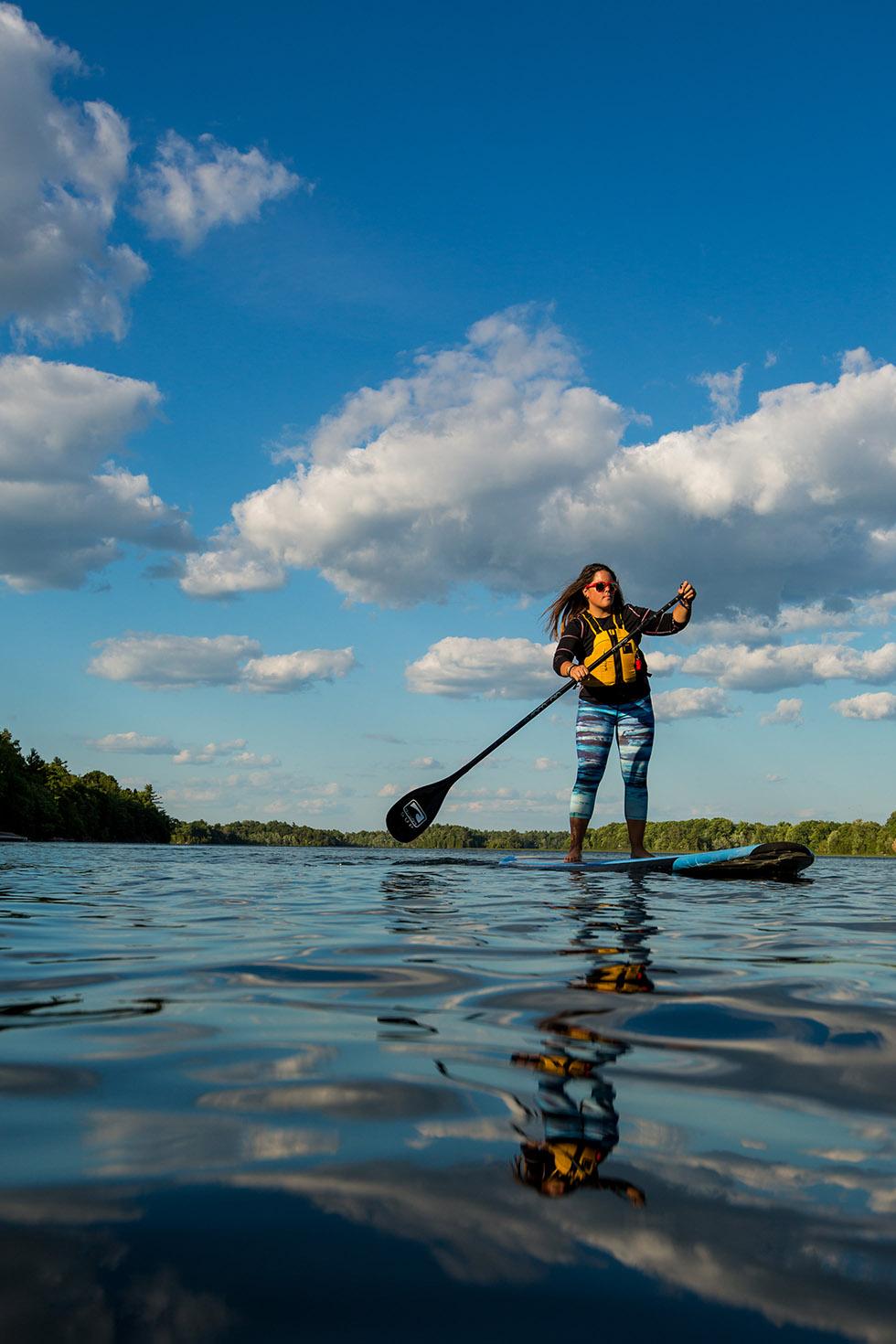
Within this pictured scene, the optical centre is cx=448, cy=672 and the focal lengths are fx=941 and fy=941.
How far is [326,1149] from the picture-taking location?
5.03 feet

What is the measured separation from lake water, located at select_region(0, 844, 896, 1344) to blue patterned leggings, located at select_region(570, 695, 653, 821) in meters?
6.19

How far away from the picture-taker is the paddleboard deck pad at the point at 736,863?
9.18 m

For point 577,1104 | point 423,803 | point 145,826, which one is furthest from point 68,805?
point 577,1104

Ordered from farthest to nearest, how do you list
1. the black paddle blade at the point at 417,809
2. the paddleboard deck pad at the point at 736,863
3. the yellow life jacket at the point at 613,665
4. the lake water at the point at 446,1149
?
the black paddle blade at the point at 417,809 → the yellow life jacket at the point at 613,665 → the paddleboard deck pad at the point at 736,863 → the lake water at the point at 446,1149

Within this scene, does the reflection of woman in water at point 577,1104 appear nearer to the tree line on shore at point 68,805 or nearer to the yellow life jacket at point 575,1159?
the yellow life jacket at point 575,1159

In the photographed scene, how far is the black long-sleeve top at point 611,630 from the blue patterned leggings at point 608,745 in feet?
0.32

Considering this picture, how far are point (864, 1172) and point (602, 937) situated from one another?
2.97 metres

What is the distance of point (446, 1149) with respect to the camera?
1.54m

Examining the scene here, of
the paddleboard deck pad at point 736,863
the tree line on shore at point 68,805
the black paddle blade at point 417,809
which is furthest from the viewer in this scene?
the tree line on shore at point 68,805

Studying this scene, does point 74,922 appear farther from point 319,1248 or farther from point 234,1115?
point 319,1248

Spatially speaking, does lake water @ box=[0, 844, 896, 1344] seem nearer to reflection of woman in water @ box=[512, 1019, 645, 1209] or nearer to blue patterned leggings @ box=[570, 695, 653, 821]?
reflection of woman in water @ box=[512, 1019, 645, 1209]

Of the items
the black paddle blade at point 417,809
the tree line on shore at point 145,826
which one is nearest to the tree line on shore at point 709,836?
the tree line on shore at point 145,826

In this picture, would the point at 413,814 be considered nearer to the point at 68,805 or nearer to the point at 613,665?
the point at 613,665

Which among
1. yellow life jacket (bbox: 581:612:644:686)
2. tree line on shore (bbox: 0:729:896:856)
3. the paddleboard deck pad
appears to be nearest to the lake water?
the paddleboard deck pad
